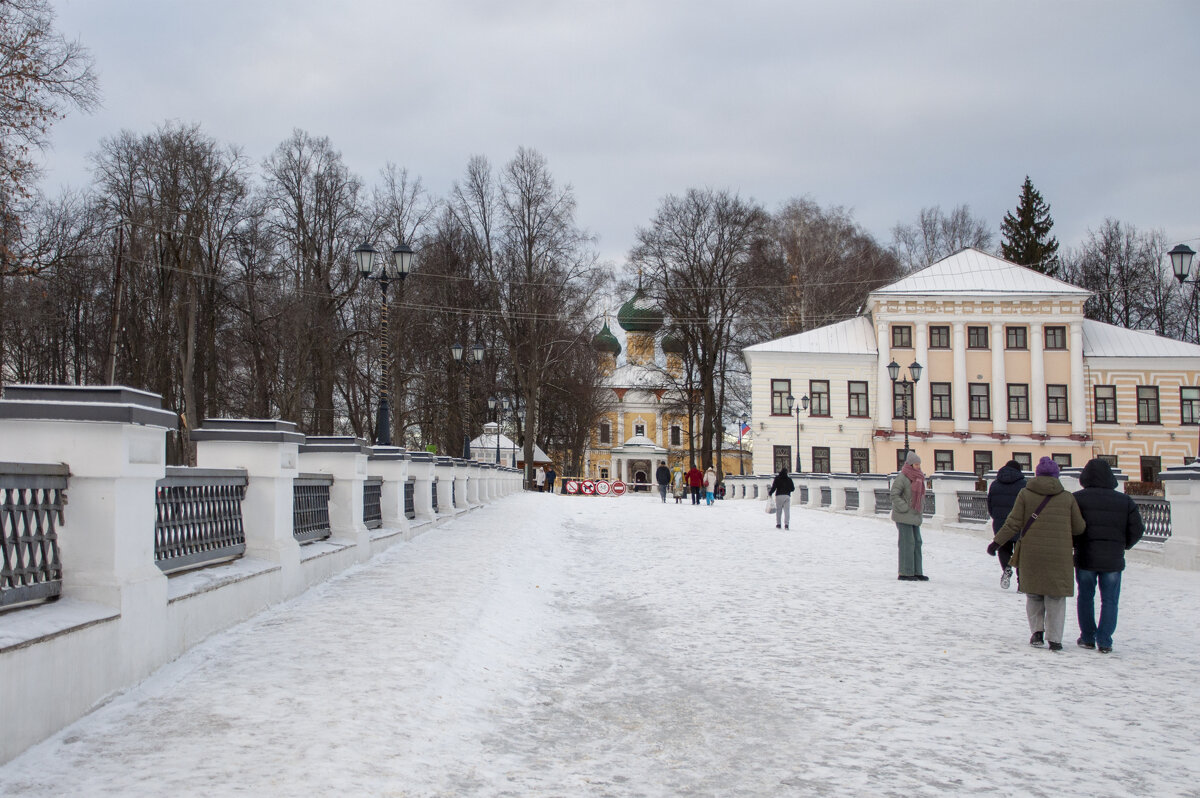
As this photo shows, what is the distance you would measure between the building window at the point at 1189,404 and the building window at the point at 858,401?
15683mm

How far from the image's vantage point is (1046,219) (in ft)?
228

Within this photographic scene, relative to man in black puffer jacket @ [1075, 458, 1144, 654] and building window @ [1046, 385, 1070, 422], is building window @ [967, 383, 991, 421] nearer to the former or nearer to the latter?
building window @ [1046, 385, 1070, 422]

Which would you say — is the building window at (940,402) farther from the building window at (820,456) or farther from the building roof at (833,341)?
the building window at (820,456)

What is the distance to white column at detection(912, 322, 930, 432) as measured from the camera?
54344 millimetres

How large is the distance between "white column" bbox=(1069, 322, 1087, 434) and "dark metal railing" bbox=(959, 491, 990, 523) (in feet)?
106

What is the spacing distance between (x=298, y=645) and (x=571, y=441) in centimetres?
5632

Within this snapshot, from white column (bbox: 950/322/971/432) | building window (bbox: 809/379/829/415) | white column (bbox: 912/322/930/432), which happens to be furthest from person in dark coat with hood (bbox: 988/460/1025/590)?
white column (bbox: 950/322/971/432)

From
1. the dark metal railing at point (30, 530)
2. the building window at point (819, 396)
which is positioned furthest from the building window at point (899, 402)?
the dark metal railing at point (30, 530)

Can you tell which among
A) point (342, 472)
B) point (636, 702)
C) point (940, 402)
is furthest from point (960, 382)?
point (636, 702)

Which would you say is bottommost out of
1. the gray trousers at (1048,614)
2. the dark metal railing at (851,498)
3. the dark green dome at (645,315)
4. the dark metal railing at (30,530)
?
the dark metal railing at (851,498)

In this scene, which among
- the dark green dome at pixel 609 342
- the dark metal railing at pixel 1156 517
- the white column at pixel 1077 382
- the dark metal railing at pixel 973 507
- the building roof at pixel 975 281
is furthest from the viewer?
the dark green dome at pixel 609 342

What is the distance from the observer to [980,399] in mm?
54938

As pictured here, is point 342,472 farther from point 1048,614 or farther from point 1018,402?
point 1018,402

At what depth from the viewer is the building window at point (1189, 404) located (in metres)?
53.3
